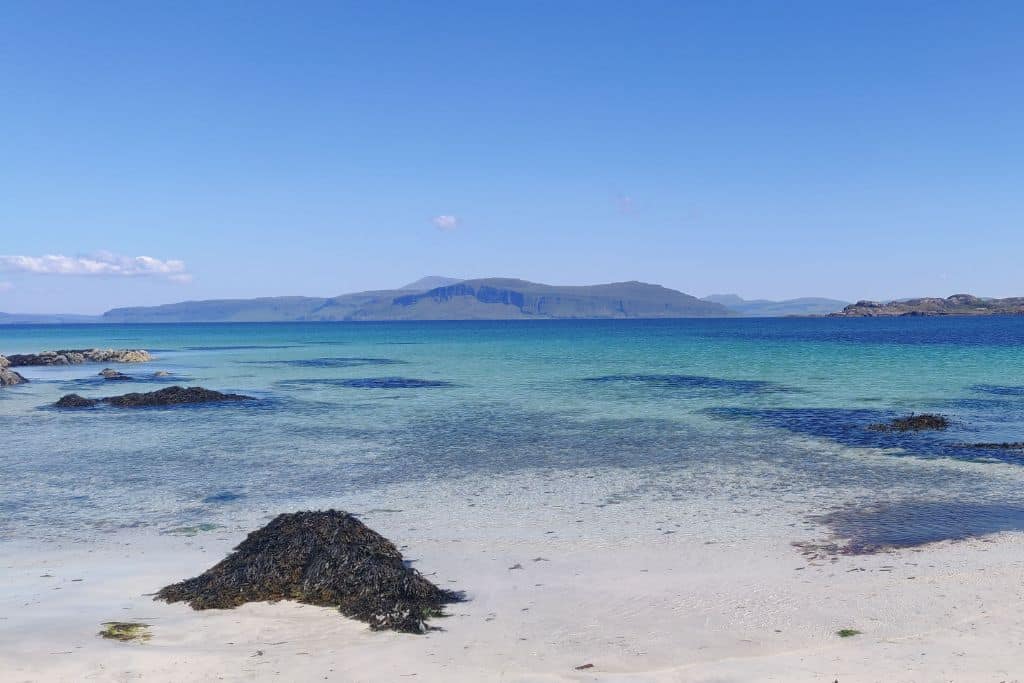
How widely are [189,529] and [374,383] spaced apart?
3578 centimetres

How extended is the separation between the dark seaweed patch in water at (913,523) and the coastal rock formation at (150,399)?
33.5 metres

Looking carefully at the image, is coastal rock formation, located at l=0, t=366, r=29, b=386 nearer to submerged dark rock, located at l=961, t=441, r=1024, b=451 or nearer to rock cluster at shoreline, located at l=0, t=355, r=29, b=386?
rock cluster at shoreline, located at l=0, t=355, r=29, b=386

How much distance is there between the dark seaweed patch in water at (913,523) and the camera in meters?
14.5

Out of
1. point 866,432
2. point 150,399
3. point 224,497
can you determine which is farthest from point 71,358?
point 866,432

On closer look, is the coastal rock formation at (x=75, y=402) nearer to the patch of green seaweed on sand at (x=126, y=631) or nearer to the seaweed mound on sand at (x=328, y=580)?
the seaweed mound on sand at (x=328, y=580)

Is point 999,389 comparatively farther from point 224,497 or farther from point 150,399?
point 150,399

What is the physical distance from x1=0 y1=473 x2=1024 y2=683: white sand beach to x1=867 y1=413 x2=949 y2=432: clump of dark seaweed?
13767 mm

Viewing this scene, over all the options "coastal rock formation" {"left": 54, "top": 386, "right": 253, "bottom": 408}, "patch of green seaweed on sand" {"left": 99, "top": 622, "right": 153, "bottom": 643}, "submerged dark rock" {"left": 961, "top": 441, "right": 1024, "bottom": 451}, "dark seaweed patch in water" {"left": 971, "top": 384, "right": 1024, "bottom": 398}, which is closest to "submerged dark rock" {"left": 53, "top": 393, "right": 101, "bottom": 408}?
"coastal rock formation" {"left": 54, "top": 386, "right": 253, "bottom": 408}

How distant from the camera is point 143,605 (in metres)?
11.5

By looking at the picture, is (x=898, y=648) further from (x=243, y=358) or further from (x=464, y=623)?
(x=243, y=358)

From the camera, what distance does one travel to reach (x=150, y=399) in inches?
1559

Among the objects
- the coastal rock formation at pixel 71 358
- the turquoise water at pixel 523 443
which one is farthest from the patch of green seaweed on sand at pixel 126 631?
the coastal rock formation at pixel 71 358

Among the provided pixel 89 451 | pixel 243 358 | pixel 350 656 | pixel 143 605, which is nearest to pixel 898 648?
pixel 350 656

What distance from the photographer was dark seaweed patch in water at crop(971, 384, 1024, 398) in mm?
38562
